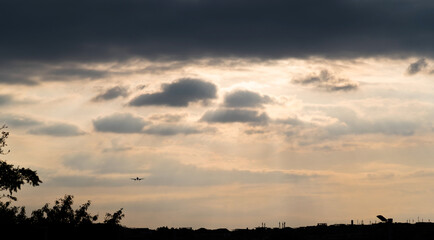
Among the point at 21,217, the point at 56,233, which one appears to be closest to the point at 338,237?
the point at 56,233

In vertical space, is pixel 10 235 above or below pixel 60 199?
below

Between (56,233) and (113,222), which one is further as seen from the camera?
(113,222)

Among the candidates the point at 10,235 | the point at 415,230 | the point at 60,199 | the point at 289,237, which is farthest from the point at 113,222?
the point at 415,230

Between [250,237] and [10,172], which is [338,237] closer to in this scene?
[250,237]

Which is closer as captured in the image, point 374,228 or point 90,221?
point 374,228

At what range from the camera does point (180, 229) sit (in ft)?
223

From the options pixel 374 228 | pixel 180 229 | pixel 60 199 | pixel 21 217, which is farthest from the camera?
pixel 21 217

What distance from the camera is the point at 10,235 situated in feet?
179

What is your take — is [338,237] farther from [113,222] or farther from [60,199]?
[60,199]

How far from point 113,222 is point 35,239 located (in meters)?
18.3

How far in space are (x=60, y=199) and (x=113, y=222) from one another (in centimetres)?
714

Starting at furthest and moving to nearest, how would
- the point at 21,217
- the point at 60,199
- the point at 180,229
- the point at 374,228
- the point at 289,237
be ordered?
1. the point at 21,217
2. the point at 60,199
3. the point at 180,229
4. the point at 374,228
5. the point at 289,237

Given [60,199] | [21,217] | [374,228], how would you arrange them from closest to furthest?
[374,228]
[60,199]
[21,217]

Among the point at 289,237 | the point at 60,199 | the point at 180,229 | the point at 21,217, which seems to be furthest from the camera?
the point at 21,217
